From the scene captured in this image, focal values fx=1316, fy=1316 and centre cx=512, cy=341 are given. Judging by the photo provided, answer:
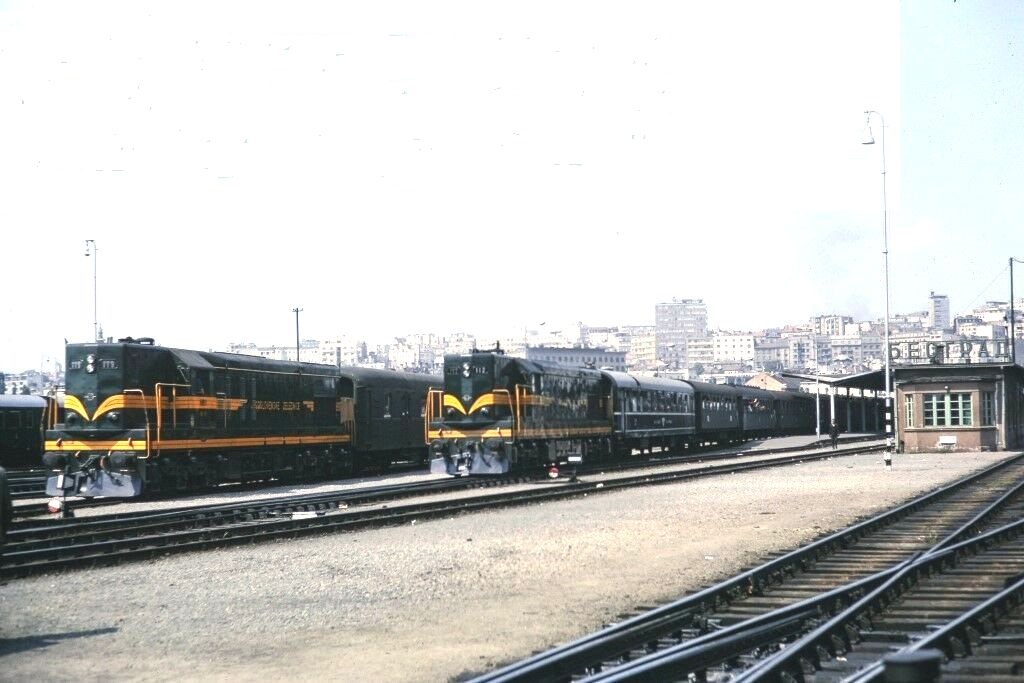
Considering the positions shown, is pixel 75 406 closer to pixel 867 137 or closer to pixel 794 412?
pixel 867 137

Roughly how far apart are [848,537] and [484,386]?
18.9 m

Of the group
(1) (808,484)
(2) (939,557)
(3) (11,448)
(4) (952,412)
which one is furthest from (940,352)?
(2) (939,557)

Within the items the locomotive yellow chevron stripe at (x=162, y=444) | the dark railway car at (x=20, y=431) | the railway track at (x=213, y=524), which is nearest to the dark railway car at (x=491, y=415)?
the railway track at (x=213, y=524)

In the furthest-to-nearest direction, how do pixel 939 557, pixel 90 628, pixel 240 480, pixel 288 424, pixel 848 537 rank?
pixel 288 424
pixel 240 480
pixel 848 537
pixel 939 557
pixel 90 628

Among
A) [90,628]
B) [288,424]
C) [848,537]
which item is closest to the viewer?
[90,628]

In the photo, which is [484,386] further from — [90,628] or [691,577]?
[90,628]

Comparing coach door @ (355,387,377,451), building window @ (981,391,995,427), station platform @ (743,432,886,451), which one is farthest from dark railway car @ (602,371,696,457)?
Result: building window @ (981,391,995,427)

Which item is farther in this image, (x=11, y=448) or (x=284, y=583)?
(x=11, y=448)

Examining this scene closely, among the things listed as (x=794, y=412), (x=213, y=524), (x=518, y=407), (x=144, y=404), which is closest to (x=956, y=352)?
(x=518, y=407)

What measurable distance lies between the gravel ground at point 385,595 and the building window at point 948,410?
29.2 m

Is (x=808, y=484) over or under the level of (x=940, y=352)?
under

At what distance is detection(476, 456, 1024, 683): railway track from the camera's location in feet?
29.4

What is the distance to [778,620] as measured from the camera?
11.1m

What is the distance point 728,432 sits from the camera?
64875 millimetres
